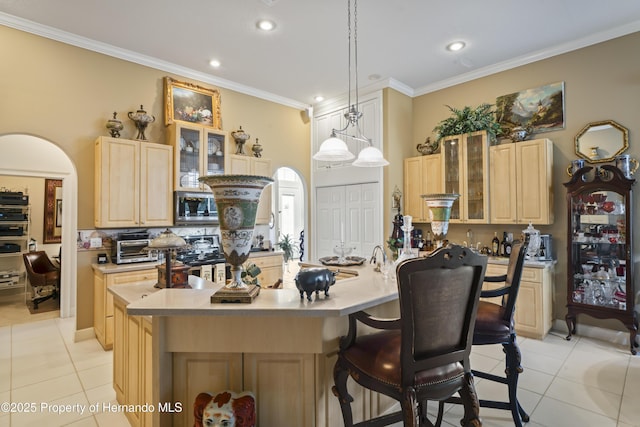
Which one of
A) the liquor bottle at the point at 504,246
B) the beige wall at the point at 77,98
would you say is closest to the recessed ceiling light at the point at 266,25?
the beige wall at the point at 77,98

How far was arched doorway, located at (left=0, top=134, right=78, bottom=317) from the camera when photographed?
4555 millimetres

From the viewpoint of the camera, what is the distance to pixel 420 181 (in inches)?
204

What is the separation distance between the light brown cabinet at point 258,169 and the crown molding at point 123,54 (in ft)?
3.80

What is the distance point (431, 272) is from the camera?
57.3 inches

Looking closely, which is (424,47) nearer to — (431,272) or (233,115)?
(233,115)

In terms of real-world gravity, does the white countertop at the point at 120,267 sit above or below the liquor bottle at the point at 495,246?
below

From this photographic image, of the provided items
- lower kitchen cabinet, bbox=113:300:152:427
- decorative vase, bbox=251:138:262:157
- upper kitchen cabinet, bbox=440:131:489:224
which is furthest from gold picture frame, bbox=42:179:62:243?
upper kitchen cabinet, bbox=440:131:489:224

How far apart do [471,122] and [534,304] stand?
8.07 feet

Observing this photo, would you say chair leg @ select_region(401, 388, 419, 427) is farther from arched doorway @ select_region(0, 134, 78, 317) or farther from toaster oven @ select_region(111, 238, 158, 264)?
arched doorway @ select_region(0, 134, 78, 317)

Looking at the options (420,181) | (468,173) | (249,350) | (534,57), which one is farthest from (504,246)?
(249,350)

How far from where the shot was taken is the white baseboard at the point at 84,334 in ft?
12.6

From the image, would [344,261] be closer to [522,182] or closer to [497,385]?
[497,385]

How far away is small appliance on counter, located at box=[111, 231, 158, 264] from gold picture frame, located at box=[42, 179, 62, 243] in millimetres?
3494

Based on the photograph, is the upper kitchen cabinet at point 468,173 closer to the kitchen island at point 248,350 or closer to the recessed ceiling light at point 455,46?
the recessed ceiling light at point 455,46
